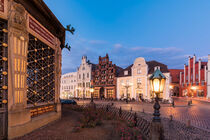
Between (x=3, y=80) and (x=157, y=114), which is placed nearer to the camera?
(x=3, y=80)

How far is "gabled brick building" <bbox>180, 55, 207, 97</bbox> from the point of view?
113ft

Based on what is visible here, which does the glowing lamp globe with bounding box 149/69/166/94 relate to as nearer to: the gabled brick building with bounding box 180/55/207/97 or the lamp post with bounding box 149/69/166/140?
the lamp post with bounding box 149/69/166/140

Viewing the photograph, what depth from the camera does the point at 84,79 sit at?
41.5 m

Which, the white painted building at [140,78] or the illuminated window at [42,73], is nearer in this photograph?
the illuminated window at [42,73]

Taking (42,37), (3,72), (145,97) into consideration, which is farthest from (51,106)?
(145,97)

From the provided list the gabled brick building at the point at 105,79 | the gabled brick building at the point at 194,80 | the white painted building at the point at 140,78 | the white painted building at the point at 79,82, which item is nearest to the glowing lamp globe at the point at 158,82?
the white painted building at the point at 140,78

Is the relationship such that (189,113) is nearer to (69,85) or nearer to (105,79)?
(105,79)

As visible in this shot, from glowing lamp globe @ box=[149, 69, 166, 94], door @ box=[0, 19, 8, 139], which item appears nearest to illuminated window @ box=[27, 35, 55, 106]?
door @ box=[0, 19, 8, 139]

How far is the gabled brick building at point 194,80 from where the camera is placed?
34.5 meters

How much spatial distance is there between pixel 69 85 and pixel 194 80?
46.4 metres

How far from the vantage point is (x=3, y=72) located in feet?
16.3

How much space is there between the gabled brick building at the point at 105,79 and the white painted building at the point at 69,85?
378 inches

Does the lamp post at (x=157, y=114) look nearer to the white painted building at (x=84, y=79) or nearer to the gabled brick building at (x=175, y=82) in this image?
the white painted building at (x=84, y=79)

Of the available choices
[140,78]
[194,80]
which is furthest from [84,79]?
[194,80]
